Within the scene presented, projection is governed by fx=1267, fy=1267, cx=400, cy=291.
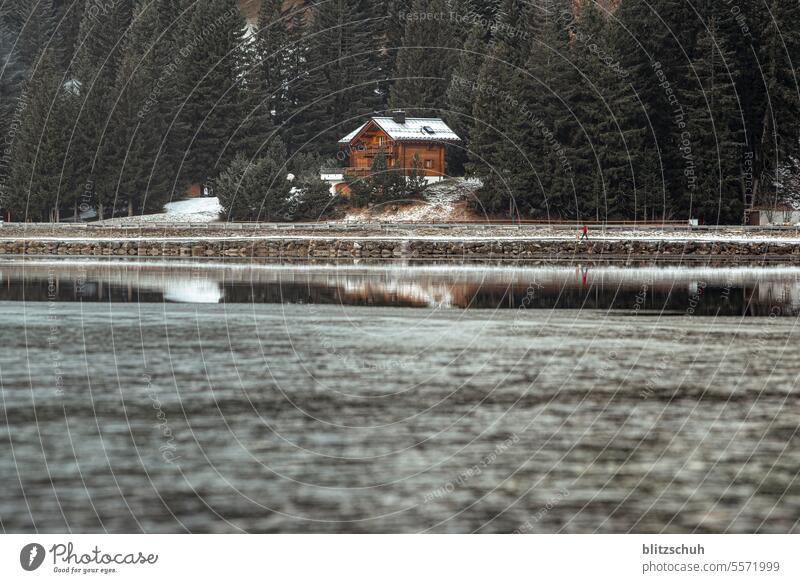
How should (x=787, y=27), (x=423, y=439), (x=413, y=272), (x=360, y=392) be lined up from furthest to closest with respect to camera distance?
(x=787, y=27) < (x=413, y=272) < (x=360, y=392) < (x=423, y=439)

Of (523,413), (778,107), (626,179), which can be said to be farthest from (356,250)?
(523,413)

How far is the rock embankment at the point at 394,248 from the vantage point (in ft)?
265

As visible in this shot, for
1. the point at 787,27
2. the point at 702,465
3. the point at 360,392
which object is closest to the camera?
the point at 702,465

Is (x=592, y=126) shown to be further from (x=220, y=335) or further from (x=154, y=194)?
(x=220, y=335)

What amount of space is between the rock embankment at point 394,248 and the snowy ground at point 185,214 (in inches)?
908

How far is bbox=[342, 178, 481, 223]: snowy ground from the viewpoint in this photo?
109000mm

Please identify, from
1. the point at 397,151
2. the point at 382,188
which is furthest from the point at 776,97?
the point at 397,151

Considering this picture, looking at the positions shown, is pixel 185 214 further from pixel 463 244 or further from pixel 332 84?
pixel 463 244

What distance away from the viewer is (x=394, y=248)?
81.9 metres

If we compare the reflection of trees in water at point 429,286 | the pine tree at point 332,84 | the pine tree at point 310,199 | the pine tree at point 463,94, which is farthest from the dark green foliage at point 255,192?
the reflection of trees in water at point 429,286

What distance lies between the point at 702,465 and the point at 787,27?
86631 mm

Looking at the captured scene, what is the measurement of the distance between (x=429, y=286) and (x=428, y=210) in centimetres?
5805

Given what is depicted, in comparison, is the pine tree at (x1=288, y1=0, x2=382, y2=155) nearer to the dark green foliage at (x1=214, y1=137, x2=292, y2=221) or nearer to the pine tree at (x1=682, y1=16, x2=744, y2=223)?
the dark green foliage at (x1=214, y1=137, x2=292, y2=221)

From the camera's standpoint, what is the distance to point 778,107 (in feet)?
326
